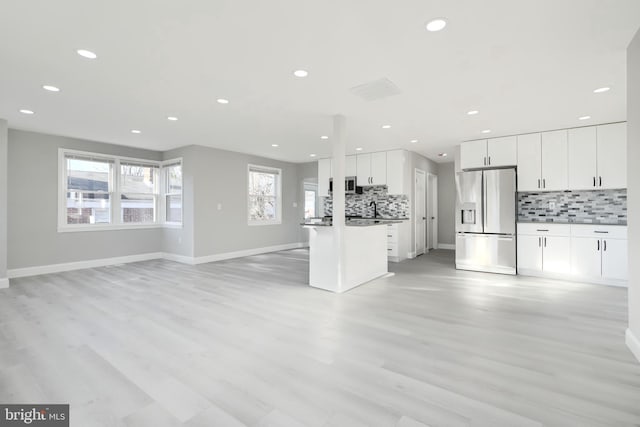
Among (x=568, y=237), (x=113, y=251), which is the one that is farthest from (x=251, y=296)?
(x=568, y=237)

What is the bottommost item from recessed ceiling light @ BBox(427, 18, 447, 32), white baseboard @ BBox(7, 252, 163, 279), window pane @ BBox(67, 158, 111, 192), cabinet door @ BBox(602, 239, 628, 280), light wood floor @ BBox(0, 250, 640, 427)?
light wood floor @ BBox(0, 250, 640, 427)

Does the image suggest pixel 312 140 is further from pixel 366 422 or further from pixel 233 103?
pixel 366 422

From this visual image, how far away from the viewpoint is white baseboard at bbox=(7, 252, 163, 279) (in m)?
5.27

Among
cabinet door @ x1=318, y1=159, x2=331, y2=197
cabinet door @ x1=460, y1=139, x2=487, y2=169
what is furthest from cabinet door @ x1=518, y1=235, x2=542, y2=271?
cabinet door @ x1=318, y1=159, x2=331, y2=197

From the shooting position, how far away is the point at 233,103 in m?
3.97

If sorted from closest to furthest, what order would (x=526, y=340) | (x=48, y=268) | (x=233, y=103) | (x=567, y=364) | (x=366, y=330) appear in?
(x=567, y=364), (x=526, y=340), (x=366, y=330), (x=233, y=103), (x=48, y=268)

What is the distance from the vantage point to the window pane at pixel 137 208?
6.66 meters

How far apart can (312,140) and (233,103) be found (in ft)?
7.73

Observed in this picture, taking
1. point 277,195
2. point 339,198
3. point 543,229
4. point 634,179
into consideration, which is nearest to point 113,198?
point 277,195

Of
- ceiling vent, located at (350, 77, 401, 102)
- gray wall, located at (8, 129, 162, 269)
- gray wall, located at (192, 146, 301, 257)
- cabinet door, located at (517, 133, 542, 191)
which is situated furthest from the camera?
gray wall, located at (192, 146, 301, 257)

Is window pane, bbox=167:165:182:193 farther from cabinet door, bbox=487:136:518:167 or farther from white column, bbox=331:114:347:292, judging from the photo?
cabinet door, bbox=487:136:518:167

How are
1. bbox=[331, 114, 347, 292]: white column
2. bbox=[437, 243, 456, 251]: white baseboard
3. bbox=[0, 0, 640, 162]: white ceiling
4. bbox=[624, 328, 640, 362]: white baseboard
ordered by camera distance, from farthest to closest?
1. bbox=[437, 243, 456, 251]: white baseboard
2. bbox=[331, 114, 347, 292]: white column
3. bbox=[624, 328, 640, 362]: white baseboard
4. bbox=[0, 0, 640, 162]: white ceiling

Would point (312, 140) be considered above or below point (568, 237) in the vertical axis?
above

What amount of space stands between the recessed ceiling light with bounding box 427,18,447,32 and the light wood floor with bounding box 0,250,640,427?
99.6 inches
